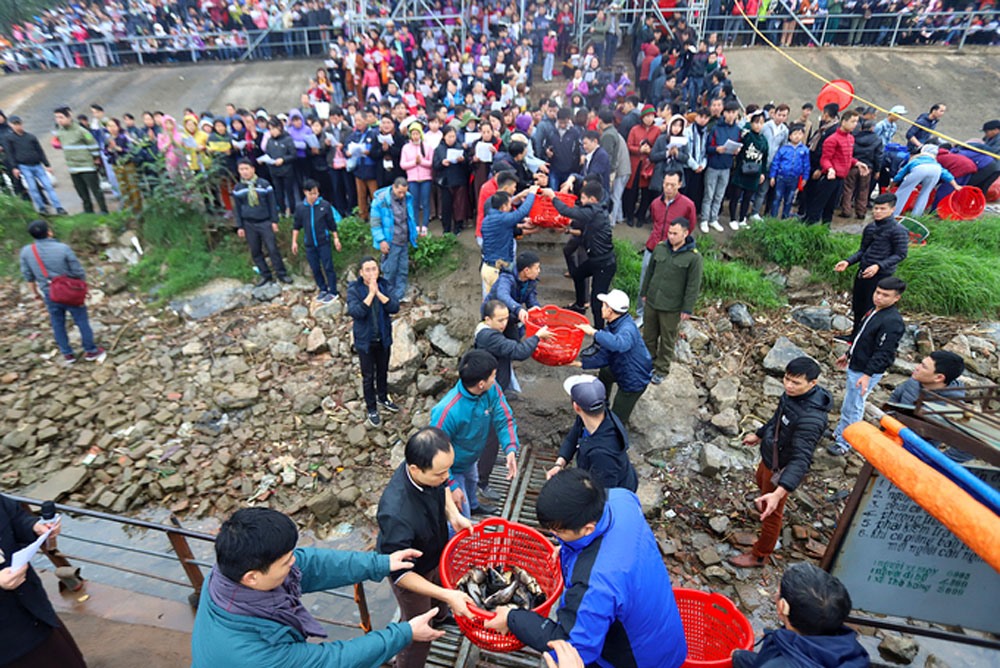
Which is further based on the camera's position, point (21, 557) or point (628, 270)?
point (628, 270)

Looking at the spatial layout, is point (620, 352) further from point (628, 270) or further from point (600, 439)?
point (628, 270)

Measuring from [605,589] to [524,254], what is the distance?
381 cm

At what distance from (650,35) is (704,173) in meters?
6.61

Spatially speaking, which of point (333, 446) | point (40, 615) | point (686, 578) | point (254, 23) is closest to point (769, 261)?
point (686, 578)

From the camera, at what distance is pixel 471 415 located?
4000 millimetres

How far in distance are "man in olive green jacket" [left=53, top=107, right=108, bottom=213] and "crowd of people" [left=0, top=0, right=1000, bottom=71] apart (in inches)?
257

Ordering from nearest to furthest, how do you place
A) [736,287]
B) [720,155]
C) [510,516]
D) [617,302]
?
[617,302] → [510,516] → [736,287] → [720,155]

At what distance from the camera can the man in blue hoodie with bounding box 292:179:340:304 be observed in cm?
738

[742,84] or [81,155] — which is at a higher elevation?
[742,84]

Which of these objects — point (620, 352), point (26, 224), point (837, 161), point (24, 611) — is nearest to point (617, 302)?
point (620, 352)

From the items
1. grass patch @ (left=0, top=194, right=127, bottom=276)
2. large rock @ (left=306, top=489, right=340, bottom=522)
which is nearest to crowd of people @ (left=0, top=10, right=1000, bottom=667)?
grass patch @ (left=0, top=194, right=127, bottom=276)

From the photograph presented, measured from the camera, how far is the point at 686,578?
15.3ft

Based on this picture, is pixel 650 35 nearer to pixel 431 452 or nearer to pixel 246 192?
pixel 246 192

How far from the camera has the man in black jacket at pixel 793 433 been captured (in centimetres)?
395
